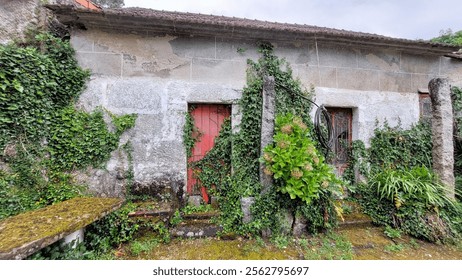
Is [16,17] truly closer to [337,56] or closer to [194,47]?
[194,47]

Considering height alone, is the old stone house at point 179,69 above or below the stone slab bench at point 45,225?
above

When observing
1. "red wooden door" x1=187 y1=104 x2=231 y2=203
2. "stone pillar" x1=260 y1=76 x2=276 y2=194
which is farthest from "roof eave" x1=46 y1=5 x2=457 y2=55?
"red wooden door" x1=187 y1=104 x2=231 y2=203

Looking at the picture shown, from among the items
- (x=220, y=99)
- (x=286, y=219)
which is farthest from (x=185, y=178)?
(x=286, y=219)

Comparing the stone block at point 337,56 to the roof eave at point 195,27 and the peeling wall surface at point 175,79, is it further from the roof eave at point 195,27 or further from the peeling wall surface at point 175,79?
the roof eave at point 195,27

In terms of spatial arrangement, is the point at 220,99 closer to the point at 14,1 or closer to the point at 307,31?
the point at 307,31

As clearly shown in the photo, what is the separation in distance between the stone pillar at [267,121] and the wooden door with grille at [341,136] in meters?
1.79

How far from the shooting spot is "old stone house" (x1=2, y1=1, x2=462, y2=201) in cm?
354

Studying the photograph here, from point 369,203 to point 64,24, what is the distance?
700 centimetres

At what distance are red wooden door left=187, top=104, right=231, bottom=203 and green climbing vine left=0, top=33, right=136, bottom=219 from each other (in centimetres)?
128

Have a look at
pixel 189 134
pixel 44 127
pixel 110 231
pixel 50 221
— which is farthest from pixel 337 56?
pixel 44 127

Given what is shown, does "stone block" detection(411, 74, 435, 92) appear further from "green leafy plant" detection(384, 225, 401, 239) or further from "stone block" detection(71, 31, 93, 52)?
"stone block" detection(71, 31, 93, 52)

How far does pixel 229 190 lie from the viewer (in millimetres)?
3709

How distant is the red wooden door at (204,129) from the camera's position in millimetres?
3914

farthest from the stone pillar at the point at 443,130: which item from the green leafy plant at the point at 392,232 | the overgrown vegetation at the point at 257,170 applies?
the overgrown vegetation at the point at 257,170
